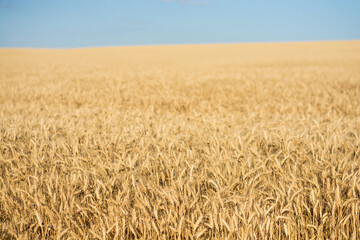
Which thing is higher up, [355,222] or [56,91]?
[56,91]

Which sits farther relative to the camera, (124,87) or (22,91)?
(124,87)

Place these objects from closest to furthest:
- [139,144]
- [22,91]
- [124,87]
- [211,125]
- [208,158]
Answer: [208,158]
[139,144]
[211,125]
[22,91]
[124,87]

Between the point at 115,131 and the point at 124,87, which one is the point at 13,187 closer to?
the point at 115,131

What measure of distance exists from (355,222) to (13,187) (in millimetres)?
2376

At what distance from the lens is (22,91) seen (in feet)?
28.5

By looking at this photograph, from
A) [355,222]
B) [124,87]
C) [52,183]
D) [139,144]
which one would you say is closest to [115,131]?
[139,144]

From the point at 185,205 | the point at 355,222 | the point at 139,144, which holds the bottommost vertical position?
the point at 355,222

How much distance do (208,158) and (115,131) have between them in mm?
1265

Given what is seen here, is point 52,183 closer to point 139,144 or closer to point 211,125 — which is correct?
point 139,144

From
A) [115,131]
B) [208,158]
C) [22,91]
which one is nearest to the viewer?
[208,158]

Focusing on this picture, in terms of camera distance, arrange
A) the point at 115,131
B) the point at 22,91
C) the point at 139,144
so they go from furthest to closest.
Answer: the point at 22,91
the point at 115,131
the point at 139,144

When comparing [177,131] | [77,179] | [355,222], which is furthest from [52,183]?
[355,222]

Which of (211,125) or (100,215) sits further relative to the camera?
(211,125)

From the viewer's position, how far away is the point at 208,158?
7.78 ft
